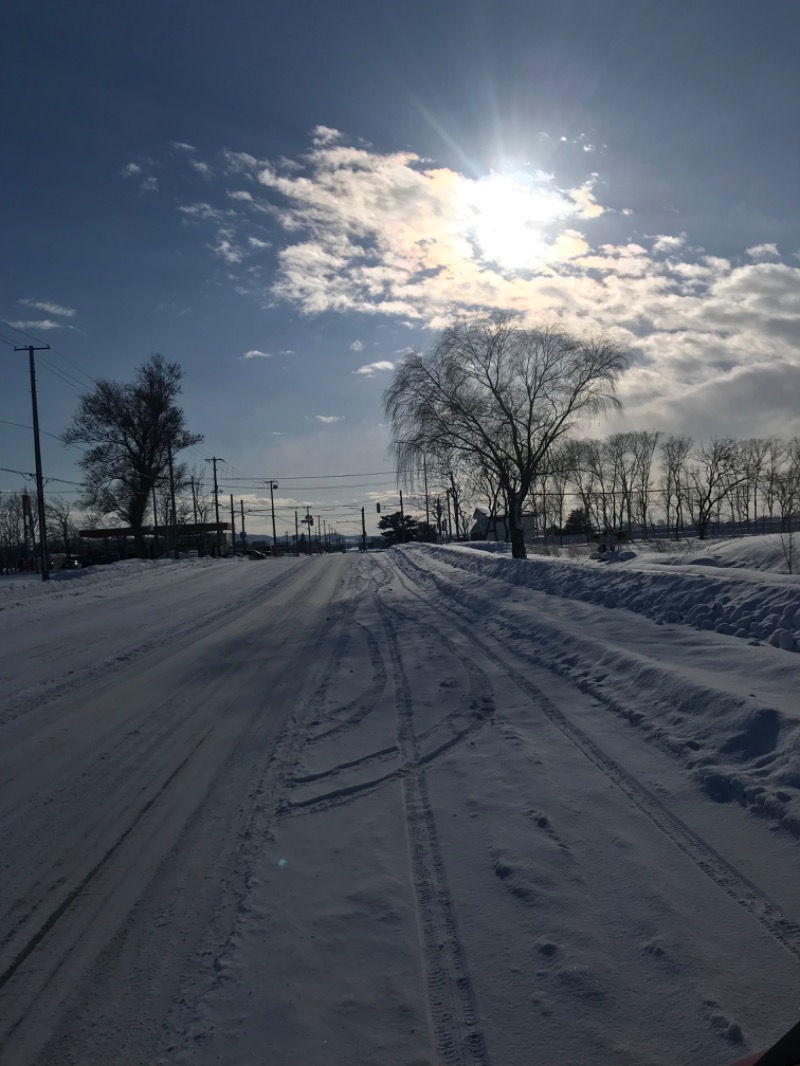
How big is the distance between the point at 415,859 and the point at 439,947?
3.03 feet

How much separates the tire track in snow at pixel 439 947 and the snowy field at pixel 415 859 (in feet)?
0.04

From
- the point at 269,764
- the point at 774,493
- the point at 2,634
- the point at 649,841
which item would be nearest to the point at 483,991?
the point at 649,841

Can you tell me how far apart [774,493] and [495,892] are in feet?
290

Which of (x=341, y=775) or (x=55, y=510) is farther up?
(x=55, y=510)

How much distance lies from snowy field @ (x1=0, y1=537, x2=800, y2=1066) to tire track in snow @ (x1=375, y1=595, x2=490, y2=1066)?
13mm

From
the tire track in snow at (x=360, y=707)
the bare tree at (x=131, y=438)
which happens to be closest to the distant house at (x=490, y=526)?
the bare tree at (x=131, y=438)

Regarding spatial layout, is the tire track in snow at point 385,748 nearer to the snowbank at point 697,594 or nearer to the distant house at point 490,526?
the snowbank at point 697,594

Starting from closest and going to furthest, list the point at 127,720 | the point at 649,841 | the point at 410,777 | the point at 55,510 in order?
the point at 649,841
the point at 410,777
the point at 127,720
the point at 55,510

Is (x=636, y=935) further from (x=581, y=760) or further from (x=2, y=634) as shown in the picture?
(x=2, y=634)

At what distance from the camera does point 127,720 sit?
25.8ft

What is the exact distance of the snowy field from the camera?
3.02 m

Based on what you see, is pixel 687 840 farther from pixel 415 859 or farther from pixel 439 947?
pixel 439 947

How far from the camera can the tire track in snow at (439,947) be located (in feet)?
9.50

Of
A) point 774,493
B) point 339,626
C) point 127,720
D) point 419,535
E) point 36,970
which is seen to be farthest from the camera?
point 419,535
